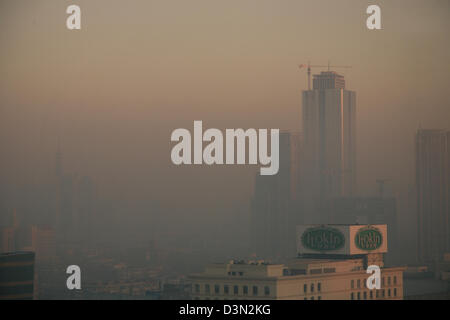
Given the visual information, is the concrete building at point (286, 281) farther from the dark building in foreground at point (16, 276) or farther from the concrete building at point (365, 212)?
the concrete building at point (365, 212)

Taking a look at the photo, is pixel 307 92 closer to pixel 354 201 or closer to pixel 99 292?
pixel 354 201

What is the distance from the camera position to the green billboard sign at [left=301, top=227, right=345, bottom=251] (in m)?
37.3

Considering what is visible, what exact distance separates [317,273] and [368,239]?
367 centimetres

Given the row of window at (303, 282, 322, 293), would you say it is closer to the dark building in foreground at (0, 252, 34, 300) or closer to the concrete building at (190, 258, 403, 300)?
the concrete building at (190, 258, 403, 300)

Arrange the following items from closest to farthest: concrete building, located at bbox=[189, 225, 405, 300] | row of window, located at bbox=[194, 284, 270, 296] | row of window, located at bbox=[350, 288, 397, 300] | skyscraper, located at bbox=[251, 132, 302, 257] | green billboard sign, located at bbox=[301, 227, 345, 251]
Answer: row of window, located at bbox=[194, 284, 270, 296] → concrete building, located at bbox=[189, 225, 405, 300] → row of window, located at bbox=[350, 288, 397, 300] → green billboard sign, located at bbox=[301, 227, 345, 251] → skyscraper, located at bbox=[251, 132, 302, 257]

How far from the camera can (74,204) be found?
3697 cm

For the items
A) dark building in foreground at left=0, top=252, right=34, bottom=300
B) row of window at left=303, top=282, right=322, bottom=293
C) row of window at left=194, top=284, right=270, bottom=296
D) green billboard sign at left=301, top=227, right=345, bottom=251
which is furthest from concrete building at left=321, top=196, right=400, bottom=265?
dark building in foreground at left=0, top=252, right=34, bottom=300

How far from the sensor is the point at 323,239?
123ft

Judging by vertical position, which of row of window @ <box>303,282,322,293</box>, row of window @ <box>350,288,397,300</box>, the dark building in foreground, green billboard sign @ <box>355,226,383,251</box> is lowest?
row of window @ <box>350,288,397,300</box>

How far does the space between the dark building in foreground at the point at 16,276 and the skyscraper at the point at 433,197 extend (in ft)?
68.2

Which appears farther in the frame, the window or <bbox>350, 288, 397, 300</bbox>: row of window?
<bbox>350, 288, 397, 300</bbox>: row of window

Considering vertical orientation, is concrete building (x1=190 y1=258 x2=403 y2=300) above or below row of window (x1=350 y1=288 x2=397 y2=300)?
above

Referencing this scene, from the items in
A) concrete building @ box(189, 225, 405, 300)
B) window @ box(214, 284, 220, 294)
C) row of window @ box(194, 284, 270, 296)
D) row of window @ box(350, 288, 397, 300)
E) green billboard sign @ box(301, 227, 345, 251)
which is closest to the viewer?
row of window @ box(194, 284, 270, 296)
